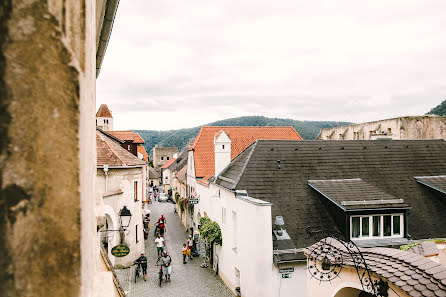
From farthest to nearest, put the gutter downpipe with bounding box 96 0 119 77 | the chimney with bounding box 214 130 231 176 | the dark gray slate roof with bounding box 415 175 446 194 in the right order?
1. the chimney with bounding box 214 130 231 176
2. the dark gray slate roof with bounding box 415 175 446 194
3. the gutter downpipe with bounding box 96 0 119 77

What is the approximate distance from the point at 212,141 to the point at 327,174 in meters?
14.2

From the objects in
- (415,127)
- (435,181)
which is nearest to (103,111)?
(415,127)

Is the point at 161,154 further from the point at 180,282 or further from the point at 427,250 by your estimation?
the point at 427,250

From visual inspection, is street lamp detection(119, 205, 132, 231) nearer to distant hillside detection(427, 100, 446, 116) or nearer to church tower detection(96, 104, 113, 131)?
church tower detection(96, 104, 113, 131)

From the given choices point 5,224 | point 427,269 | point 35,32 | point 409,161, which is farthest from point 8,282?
point 409,161

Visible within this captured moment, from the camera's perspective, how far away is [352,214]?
14.2m

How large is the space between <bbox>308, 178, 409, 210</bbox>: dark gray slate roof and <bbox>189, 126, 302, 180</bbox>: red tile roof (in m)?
12.9

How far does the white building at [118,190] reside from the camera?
19391 mm

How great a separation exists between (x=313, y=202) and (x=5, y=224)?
1640cm

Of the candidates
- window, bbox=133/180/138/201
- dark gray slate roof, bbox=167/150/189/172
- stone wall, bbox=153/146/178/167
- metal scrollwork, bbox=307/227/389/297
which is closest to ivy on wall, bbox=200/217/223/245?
window, bbox=133/180/138/201

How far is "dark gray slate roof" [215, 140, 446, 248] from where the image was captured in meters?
15.7

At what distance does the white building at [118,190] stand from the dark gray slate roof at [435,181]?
16.5m

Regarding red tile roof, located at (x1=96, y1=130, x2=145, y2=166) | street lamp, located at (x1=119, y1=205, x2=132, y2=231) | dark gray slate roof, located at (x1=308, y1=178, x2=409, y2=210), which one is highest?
red tile roof, located at (x1=96, y1=130, x2=145, y2=166)

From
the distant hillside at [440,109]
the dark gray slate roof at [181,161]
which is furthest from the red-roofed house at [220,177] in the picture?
the distant hillside at [440,109]
